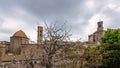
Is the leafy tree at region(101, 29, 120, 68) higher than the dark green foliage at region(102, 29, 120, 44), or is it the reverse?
the dark green foliage at region(102, 29, 120, 44)

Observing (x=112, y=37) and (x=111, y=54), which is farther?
(x=112, y=37)

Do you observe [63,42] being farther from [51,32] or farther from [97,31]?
[97,31]

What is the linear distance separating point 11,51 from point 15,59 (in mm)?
16098

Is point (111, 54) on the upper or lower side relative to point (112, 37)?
lower

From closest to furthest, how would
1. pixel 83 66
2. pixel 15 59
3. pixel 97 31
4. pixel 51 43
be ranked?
1. pixel 51 43
2. pixel 83 66
3. pixel 15 59
4. pixel 97 31

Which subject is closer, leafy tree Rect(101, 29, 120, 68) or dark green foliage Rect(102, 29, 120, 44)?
leafy tree Rect(101, 29, 120, 68)

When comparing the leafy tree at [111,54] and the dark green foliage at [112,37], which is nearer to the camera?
the leafy tree at [111,54]

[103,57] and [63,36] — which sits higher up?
[63,36]

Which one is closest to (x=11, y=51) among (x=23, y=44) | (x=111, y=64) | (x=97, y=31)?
(x=23, y=44)

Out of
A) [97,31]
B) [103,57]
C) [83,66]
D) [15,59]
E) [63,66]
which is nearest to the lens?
[63,66]

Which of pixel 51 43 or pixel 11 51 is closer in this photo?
pixel 51 43

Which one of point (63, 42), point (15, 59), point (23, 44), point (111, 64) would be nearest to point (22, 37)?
point (23, 44)

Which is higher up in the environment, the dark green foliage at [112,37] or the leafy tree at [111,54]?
the dark green foliage at [112,37]

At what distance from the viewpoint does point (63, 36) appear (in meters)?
27.1
